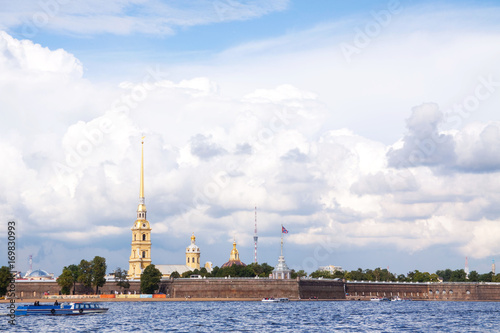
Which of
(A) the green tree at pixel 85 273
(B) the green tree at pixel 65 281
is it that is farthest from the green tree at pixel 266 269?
(B) the green tree at pixel 65 281

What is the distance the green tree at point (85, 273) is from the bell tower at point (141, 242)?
30.9 metres

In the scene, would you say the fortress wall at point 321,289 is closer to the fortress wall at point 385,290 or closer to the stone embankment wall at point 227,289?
the stone embankment wall at point 227,289

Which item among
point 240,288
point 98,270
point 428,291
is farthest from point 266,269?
point 98,270

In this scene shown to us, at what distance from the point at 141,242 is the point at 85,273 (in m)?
36.0

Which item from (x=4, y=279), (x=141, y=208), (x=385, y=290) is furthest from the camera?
(x=141, y=208)

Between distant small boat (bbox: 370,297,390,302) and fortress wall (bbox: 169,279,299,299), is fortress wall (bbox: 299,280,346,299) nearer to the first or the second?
fortress wall (bbox: 169,279,299,299)

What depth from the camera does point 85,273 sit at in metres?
154

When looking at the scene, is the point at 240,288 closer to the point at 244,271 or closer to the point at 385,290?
the point at 244,271

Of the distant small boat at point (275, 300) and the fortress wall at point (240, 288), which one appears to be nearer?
the distant small boat at point (275, 300)

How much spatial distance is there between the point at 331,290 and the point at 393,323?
85345 millimetres

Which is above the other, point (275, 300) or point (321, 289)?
point (321, 289)

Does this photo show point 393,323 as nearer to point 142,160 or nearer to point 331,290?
point 331,290

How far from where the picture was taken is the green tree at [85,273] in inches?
5999

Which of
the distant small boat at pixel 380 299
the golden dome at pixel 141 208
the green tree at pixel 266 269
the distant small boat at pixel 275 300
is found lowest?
the distant small boat at pixel 380 299
